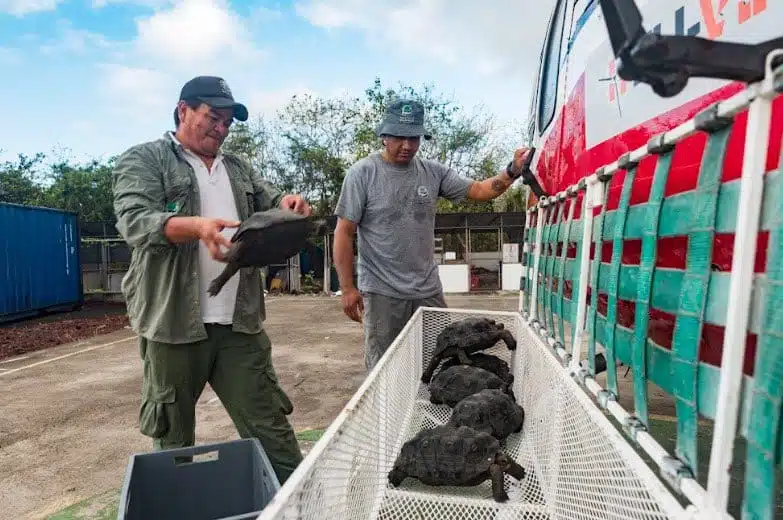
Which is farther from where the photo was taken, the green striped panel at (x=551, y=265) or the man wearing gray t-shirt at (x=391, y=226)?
the man wearing gray t-shirt at (x=391, y=226)

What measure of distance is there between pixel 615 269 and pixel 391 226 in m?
1.86

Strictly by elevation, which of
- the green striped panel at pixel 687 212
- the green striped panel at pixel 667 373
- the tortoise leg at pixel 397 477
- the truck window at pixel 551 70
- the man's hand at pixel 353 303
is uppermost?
the truck window at pixel 551 70

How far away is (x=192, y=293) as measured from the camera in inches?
97.0

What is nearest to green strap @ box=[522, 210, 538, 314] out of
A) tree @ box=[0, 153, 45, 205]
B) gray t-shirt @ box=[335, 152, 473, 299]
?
gray t-shirt @ box=[335, 152, 473, 299]

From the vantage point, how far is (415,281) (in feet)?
11.7

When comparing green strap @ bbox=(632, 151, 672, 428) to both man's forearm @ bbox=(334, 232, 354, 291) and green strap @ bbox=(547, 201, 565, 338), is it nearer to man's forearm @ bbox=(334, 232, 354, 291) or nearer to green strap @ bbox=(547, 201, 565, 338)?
green strap @ bbox=(547, 201, 565, 338)

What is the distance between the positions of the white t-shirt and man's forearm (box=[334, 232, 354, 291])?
104 centimetres

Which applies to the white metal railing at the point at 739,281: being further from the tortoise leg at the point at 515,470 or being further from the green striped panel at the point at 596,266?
the tortoise leg at the point at 515,470

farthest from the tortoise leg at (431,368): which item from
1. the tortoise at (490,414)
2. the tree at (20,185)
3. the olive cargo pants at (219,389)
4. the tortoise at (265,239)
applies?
the tree at (20,185)

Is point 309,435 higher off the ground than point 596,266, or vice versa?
point 596,266

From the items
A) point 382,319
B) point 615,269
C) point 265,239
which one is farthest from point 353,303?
point 615,269

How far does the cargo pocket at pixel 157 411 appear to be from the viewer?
2420 millimetres

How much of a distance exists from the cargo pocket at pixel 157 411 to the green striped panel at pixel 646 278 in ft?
5.90

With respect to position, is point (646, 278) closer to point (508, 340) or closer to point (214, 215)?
point (214, 215)
